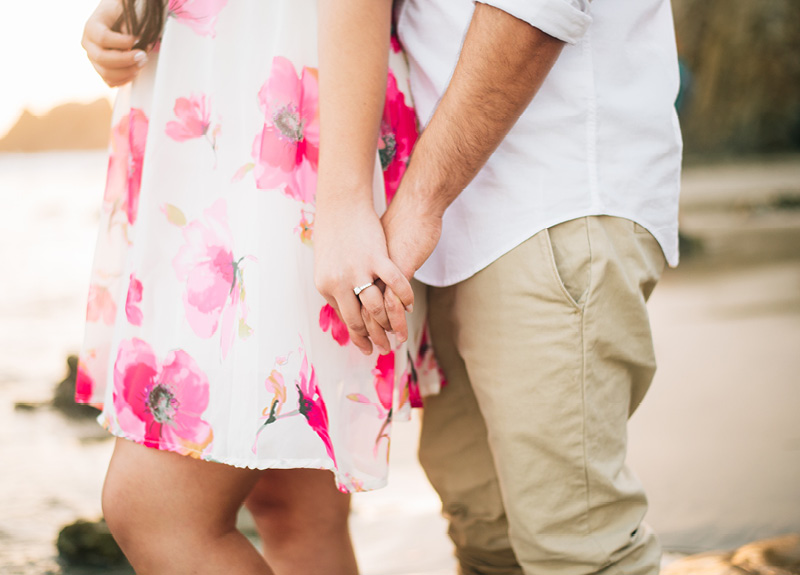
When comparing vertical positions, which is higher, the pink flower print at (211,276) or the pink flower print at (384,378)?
the pink flower print at (211,276)

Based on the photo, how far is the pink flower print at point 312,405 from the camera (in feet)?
2.83

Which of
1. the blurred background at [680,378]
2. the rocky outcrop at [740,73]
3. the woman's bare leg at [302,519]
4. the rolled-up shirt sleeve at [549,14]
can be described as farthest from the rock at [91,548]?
the rocky outcrop at [740,73]

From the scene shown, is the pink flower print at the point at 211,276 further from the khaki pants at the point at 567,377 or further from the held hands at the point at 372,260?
the khaki pants at the point at 567,377

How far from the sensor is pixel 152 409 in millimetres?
889

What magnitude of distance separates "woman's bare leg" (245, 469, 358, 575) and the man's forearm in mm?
521

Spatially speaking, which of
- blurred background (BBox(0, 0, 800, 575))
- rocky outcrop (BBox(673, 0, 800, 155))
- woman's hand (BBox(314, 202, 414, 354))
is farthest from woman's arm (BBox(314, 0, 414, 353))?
rocky outcrop (BBox(673, 0, 800, 155))

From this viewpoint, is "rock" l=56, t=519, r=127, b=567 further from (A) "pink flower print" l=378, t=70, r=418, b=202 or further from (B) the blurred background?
(A) "pink flower print" l=378, t=70, r=418, b=202

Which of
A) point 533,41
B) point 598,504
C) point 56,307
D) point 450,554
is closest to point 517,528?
point 598,504

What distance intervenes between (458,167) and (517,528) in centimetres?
49

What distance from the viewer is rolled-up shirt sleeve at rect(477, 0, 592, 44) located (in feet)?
2.51

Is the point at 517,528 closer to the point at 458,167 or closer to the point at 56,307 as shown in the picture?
the point at 458,167

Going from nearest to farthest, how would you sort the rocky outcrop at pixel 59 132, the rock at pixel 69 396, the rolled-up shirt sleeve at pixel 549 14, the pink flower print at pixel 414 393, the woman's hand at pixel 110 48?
the rolled-up shirt sleeve at pixel 549 14
the woman's hand at pixel 110 48
the pink flower print at pixel 414 393
the rock at pixel 69 396
the rocky outcrop at pixel 59 132

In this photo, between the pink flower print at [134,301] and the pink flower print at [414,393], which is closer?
the pink flower print at [134,301]

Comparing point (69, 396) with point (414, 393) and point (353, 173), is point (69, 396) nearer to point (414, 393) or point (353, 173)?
point (414, 393)
